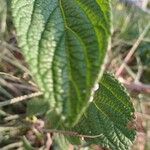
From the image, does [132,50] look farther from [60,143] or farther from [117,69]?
[60,143]

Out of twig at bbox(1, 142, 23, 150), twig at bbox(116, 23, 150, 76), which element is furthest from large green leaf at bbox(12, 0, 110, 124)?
twig at bbox(116, 23, 150, 76)

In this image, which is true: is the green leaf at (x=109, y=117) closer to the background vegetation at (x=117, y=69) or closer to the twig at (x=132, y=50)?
the background vegetation at (x=117, y=69)

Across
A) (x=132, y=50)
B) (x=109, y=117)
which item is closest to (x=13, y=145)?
(x=109, y=117)

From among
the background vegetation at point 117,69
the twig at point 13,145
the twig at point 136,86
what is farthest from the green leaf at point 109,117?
the twig at point 136,86

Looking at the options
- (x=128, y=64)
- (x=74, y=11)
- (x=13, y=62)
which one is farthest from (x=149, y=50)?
(x=74, y=11)

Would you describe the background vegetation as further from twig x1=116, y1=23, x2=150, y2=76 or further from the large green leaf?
the large green leaf

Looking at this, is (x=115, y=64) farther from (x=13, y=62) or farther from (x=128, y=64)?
(x=13, y=62)

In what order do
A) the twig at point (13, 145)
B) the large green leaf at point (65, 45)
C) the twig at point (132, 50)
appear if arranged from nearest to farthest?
the large green leaf at point (65, 45)
the twig at point (13, 145)
the twig at point (132, 50)
